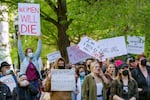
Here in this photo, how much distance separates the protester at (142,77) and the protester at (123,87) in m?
1.32

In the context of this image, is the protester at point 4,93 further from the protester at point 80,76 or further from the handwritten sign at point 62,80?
the protester at point 80,76

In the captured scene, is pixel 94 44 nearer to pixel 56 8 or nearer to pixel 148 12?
pixel 148 12

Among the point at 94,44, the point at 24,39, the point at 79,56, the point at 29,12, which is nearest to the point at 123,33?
the point at 79,56

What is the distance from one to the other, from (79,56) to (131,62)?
105 inches

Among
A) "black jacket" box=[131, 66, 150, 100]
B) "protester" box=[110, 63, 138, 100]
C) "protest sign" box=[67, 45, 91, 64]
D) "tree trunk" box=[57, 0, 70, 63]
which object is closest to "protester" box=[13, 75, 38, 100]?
"protester" box=[110, 63, 138, 100]

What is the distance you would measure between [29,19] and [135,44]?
402 centimetres

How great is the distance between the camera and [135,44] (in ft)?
55.3

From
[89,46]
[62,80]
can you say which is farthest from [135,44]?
→ [62,80]

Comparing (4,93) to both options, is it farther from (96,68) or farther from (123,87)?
(123,87)

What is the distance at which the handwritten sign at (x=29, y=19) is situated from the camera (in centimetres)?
1416

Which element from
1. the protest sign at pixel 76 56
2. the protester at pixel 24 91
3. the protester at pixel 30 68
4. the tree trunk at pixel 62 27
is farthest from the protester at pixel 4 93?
the tree trunk at pixel 62 27

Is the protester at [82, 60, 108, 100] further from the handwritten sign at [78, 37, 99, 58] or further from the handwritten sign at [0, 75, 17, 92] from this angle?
the handwritten sign at [78, 37, 99, 58]

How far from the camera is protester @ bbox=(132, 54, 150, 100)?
1262 cm

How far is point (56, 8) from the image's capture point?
21.1 m
